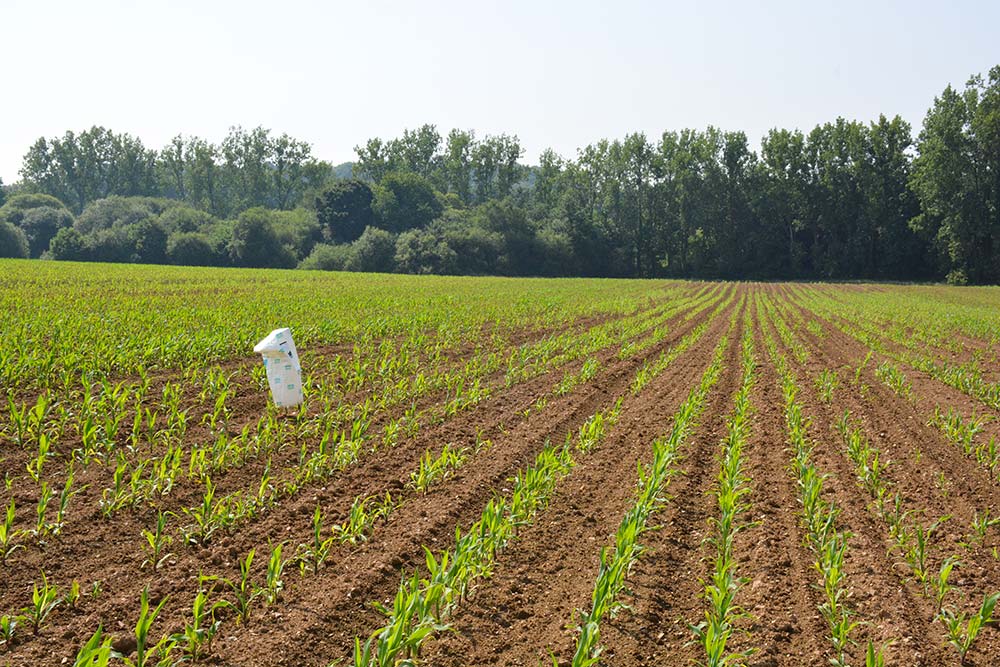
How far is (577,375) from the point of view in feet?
38.4

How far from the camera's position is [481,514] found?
17.9 ft

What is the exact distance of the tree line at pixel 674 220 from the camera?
6050 centimetres

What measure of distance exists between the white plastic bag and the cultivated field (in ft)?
1.02

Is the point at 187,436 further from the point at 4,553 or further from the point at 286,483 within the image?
the point at 4,553

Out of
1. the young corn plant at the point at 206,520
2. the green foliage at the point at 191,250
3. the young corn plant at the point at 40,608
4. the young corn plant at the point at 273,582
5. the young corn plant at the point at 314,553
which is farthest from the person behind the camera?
the green foliage at the point at 191,250

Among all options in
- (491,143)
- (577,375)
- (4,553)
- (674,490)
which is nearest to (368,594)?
(4,553)

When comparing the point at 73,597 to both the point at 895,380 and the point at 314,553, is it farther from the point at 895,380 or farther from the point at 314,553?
the point at 895,380

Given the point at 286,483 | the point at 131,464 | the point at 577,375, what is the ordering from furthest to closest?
the point at 577,375 < the point at 131,464 < the point at 286,483

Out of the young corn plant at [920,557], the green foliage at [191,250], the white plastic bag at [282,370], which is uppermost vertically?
the green foliage at [191,250]

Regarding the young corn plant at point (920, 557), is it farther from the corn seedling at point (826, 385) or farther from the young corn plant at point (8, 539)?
the young corn plant at point (8, 539)

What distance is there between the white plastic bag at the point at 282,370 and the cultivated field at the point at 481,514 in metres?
0.31

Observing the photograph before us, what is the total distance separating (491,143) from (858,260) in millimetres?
57487

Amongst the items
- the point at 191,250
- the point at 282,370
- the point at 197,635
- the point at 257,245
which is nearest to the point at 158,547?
the point at 197,635

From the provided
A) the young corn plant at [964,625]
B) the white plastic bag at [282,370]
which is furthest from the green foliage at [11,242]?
the young corn plant at [964,625]
